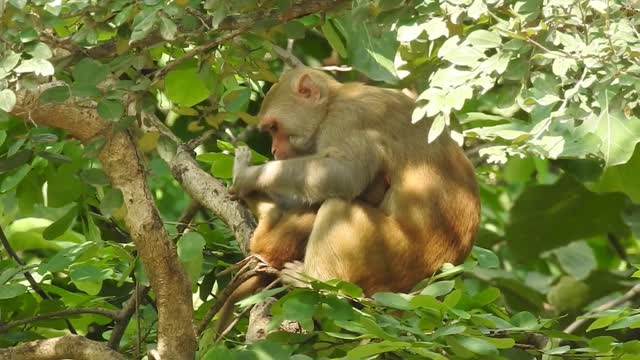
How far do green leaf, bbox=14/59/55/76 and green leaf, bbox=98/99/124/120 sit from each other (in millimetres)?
312

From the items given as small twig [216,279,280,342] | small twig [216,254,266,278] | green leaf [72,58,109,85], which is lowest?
small twig [216,254,266,278]

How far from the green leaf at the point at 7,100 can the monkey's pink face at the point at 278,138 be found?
2.73 metres

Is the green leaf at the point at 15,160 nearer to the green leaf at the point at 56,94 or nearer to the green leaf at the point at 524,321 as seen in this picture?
the green leaf at the point at 56,94

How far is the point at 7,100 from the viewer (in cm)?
355

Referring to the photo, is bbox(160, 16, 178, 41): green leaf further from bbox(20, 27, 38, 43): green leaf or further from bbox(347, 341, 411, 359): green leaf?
bbox(347, 341, 411, 359): green leaf

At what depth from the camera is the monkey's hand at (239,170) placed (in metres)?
5.58

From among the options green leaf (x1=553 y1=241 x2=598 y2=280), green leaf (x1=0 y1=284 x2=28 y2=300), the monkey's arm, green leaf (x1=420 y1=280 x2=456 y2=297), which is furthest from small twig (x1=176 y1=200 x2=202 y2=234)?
green leaf (x1=553 y1=241 x2=598 y2=280)

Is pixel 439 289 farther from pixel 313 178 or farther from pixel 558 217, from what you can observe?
Answer: pixel 558 217

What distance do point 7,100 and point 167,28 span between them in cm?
53

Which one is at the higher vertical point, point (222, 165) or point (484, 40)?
point (484, 40)

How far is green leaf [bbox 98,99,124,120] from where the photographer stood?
3.84 metres

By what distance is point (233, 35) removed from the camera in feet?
13.7

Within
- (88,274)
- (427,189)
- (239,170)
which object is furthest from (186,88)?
(427,189)

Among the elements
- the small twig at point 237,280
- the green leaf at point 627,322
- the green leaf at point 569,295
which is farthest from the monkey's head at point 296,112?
the green leaf at point 569,295
